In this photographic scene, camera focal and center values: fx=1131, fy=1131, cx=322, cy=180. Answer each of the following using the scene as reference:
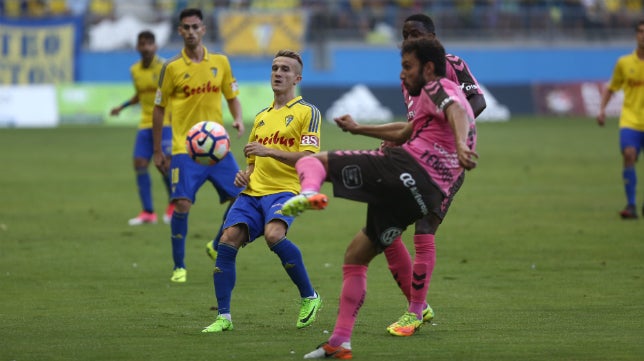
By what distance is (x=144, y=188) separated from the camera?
52.7ft

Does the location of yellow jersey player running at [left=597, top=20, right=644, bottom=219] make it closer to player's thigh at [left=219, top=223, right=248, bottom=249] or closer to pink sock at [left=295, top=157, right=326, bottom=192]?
player's thigh at [left=219, top=223, right=248, bottom=249]

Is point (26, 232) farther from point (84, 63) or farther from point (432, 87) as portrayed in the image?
point (84, 63)

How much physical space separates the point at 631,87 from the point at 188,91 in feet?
24.7

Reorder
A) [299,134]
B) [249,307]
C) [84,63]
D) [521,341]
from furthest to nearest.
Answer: [84,63] < [249,307] < [299,134] < [521,341]

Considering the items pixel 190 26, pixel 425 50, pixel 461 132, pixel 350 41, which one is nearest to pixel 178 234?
pixel 190 26

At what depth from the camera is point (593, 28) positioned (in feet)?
150

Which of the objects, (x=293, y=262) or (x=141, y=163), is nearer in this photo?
(x=293, y=262)

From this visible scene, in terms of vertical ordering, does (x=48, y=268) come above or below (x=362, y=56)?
above

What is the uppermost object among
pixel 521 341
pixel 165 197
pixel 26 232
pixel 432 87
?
Result: pixel 432 87

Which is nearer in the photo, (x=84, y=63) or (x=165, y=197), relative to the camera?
(x=165, y=197)

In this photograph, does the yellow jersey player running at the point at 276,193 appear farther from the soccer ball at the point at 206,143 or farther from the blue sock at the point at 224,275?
the soccer ball at the point at 206,143

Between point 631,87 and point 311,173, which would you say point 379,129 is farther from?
point 631,87

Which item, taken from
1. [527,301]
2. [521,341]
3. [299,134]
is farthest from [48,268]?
[521,341]

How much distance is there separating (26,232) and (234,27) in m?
29.3
